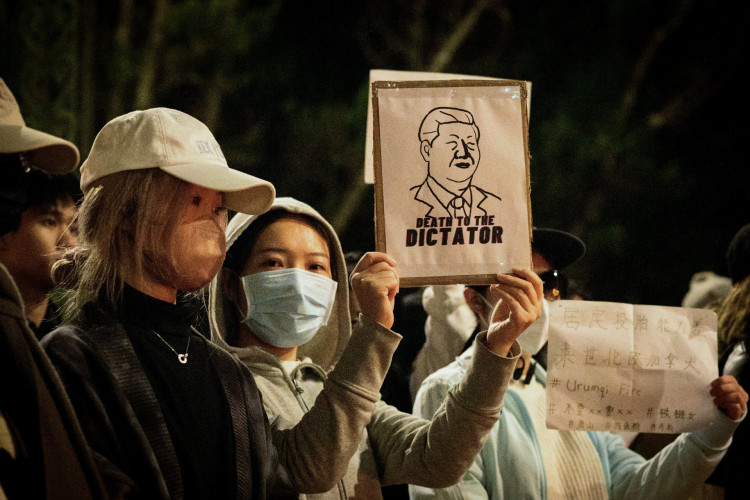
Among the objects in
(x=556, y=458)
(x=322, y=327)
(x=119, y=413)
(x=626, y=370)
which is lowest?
(x=556, y=458)

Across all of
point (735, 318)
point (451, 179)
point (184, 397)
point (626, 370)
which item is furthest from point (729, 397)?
point (184, 397)

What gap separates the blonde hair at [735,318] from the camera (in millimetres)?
3656

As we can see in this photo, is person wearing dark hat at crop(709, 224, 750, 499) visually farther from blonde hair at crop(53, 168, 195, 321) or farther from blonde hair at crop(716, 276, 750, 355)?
blonde hair at crop(53, 168, 195, 321)

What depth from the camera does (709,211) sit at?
1059 cm

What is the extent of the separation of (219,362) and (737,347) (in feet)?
8.50

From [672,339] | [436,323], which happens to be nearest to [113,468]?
[672,339]

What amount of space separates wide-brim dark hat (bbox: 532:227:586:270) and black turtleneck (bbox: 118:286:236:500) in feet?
6.06

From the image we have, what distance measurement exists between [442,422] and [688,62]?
10.2 meters

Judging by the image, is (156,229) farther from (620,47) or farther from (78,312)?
(620,47)

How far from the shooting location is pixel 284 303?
2.57 meters

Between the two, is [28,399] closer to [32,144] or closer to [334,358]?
[32,144]

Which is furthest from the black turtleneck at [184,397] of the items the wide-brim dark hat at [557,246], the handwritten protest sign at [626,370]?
the wide-brim dark hat at [557,246]

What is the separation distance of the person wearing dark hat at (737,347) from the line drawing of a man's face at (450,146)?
1806 millimetres

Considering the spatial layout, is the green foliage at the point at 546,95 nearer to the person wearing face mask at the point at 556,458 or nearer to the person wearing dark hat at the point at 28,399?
the person wearing face mask at the point at 556,458
